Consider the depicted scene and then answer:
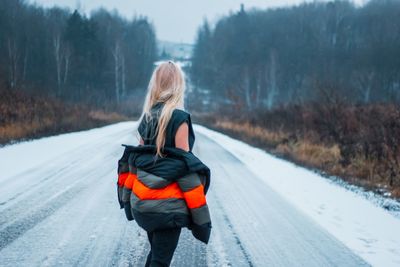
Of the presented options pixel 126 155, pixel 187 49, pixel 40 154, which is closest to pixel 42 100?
pixel 40 154

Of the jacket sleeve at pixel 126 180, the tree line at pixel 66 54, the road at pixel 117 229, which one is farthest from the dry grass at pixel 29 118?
A: the tree line at pixel 66 54

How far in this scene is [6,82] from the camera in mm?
19250

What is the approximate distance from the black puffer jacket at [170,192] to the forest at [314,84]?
603 cm

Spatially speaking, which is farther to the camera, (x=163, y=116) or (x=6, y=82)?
(x=6, y=82)

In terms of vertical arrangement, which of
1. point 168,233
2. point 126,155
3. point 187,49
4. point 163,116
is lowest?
point 168,233

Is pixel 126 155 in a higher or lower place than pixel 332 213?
higher

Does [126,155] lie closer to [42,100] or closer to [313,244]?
[313,244]

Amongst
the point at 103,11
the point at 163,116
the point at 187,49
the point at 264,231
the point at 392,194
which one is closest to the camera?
the point at 163,116

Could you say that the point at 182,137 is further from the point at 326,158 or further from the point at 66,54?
the point at 66,54

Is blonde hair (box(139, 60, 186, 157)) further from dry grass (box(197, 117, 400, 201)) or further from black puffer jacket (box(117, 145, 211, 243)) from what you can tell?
dry grass (box(197, 117, 400, 201))

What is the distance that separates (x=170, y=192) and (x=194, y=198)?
164mm

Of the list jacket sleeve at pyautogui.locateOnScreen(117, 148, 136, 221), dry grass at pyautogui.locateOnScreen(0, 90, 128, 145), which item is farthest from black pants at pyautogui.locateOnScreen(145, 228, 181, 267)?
dry grass at pyautogui.locateOnScreen(0, 90, 128, 145)

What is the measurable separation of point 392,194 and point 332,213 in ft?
6.56

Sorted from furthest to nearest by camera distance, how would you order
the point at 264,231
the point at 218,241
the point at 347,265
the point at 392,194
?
the point at 392,194 → the point at 264,231 → the point at 218,241 → the point at 347,265
